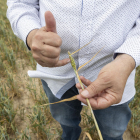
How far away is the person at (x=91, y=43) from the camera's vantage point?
0.55m

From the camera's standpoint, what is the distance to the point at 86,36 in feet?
2.15

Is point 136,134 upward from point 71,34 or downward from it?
downward

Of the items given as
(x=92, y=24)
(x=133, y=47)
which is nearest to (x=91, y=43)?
(x=92, y=24)

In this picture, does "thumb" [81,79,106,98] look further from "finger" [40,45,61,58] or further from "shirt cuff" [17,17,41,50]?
"shirt cuff" [17,17,41,50]

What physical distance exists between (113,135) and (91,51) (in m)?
0.61

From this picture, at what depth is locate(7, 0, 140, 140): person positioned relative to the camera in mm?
550

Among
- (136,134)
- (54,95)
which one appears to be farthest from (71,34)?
(136,134)

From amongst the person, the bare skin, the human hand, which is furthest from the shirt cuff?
the human hand

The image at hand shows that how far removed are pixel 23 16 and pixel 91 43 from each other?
0.41 meters

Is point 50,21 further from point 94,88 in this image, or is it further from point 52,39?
point 94,88

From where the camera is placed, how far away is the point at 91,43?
67 cm

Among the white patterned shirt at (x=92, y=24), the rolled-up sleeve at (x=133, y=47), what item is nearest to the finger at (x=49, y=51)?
the white patterned shirt at (x=92, y=24)

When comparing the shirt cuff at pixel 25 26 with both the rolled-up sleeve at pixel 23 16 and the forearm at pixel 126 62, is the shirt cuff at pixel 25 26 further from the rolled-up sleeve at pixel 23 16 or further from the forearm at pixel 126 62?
the forearm at pixel 126 62

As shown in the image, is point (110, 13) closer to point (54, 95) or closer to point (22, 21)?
point (22, 21)
